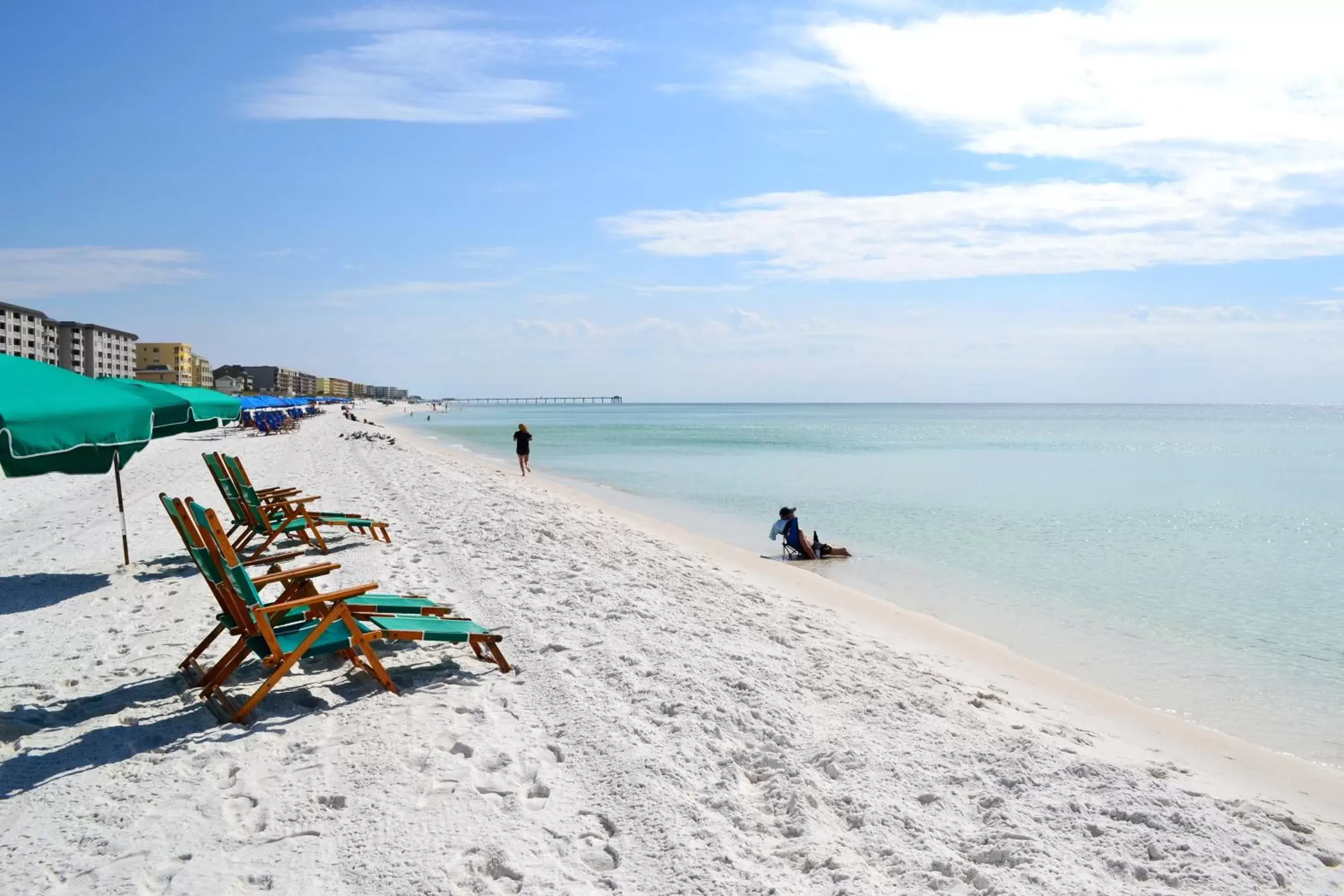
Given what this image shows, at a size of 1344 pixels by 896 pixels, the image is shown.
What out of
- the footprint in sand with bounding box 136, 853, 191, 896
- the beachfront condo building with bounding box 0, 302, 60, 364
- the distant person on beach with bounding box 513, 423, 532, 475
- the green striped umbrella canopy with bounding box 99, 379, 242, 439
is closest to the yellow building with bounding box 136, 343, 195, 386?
the beachfront condo building with bounding box 0, 302, 60, 364

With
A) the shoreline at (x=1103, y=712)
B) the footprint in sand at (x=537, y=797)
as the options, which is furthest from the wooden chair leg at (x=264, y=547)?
the footprint in sand at (x=537, y=797)

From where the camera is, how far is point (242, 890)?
104 inches

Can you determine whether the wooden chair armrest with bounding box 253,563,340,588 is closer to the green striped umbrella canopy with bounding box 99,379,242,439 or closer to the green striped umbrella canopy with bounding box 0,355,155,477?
the green striped umbrella canopy with bounding box 0,355,155,477

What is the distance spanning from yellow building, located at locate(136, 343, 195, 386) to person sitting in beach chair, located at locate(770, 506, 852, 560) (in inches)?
4928

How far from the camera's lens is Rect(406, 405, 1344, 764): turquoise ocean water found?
7.05m

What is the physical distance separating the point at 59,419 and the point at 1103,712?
680cm

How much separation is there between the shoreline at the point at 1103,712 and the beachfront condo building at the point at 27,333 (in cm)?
8820

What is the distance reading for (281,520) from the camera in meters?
9.13

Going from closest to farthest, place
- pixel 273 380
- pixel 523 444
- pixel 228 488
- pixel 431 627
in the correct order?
pixel 431 627 < pixel 228 488 < pixel 523 444 < pixel 273 380

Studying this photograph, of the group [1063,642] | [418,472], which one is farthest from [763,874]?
[418,472]

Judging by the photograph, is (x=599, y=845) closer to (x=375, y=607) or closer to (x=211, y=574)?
(x=375, y=607)

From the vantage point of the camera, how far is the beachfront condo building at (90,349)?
3706 inches

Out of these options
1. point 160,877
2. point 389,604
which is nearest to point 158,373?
point 389,604

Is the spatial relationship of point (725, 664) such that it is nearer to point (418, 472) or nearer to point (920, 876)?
point (920, 876)
